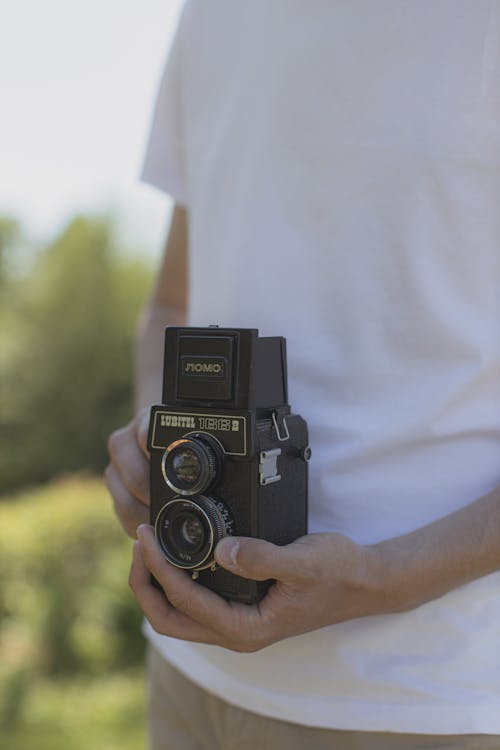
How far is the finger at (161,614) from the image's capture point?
0.91 m

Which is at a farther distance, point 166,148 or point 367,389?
point 166,148

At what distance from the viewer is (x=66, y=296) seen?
789cm

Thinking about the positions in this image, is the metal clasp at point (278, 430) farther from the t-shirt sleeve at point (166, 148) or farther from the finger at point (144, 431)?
the t-shirt sleeve at point (166, 148)

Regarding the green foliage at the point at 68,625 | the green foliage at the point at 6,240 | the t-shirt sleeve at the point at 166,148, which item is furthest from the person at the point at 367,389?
the green foliage at the point at 6,240

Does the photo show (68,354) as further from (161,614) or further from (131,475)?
(161,614)

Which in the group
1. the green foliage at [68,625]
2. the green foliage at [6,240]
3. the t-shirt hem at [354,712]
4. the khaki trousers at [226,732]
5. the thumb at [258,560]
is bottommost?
the green foliage at [68,625]

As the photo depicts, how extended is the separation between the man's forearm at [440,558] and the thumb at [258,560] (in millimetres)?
116

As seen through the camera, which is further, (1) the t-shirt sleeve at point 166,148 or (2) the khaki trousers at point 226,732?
(1) the t-shirt sleeve at point 166,148

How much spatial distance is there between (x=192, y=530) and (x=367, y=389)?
270 mm

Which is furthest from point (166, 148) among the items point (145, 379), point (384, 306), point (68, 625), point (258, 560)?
point (68, 625)

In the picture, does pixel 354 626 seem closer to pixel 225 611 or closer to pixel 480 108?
pixel 225 611

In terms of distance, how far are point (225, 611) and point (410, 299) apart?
42cm

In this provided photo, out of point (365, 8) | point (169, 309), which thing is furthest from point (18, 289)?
point (365, 8)

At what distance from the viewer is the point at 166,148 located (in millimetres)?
1350
